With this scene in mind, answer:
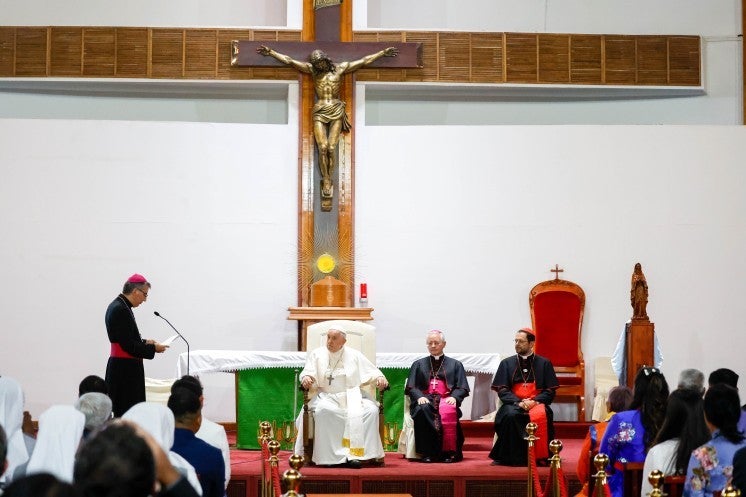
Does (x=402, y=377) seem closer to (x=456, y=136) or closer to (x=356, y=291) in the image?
(x=356, y=291)

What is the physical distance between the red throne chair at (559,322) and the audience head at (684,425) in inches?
235

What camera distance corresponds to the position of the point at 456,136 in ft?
37.2

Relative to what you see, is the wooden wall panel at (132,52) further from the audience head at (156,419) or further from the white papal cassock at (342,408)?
the audience head at (156,419)

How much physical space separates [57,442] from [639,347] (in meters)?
6.78

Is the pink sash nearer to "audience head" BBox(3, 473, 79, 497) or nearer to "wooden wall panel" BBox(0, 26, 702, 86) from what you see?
"wooden wall panel" BBox(0, 26, 702, 86)

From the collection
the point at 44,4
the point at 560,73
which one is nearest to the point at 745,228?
the point at 560,73

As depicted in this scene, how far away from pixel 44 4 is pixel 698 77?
6962mm

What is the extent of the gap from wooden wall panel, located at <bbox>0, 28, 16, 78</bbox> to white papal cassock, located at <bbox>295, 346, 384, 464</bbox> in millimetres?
5139

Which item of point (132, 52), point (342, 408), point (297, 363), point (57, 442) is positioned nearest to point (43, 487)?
point (57, 442)

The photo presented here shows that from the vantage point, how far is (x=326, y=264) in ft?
36.0

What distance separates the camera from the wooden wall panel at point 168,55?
1144 centimetres

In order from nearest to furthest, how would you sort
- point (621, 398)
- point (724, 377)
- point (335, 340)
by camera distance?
point (621, 398) → point (724, 377) → point (335, 340)

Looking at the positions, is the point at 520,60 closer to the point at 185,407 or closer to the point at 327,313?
the point at 327,313

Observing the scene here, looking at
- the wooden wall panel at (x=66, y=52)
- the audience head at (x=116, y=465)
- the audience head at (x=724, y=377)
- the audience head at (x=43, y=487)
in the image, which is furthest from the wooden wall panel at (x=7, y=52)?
the audience head at (x=43, y=487)
